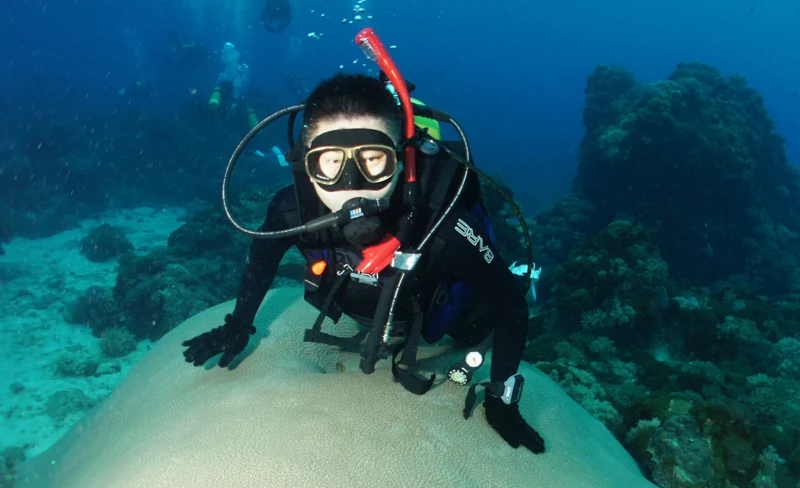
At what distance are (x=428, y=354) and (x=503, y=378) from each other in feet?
3.08

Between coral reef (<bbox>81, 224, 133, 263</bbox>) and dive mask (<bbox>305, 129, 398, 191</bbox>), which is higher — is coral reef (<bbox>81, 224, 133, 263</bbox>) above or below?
below

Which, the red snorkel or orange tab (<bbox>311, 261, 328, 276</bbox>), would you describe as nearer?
the red snorkel

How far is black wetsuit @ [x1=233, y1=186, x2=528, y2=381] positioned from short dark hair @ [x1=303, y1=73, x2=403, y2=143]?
62 cm

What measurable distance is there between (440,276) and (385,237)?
2.15 ft

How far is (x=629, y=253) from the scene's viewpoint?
8.32 metres

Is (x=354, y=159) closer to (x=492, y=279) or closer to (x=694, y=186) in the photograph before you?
(x=492, y=279)

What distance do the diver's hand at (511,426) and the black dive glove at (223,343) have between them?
1.66 meters

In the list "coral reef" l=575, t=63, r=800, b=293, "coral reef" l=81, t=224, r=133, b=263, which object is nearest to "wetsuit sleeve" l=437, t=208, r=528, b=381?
"coral reef" l=575, t=63, r=800, b=293

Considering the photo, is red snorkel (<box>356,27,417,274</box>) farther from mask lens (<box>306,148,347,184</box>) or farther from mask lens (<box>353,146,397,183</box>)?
mask lens (<box>306,148,347,184</box>)

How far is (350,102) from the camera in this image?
2301 mm

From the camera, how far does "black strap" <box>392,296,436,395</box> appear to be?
2600 mm

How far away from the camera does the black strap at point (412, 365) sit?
2600 mm

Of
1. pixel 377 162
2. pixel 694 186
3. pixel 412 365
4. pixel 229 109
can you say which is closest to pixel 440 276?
pixel 412 365

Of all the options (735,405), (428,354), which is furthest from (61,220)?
(735,405)
